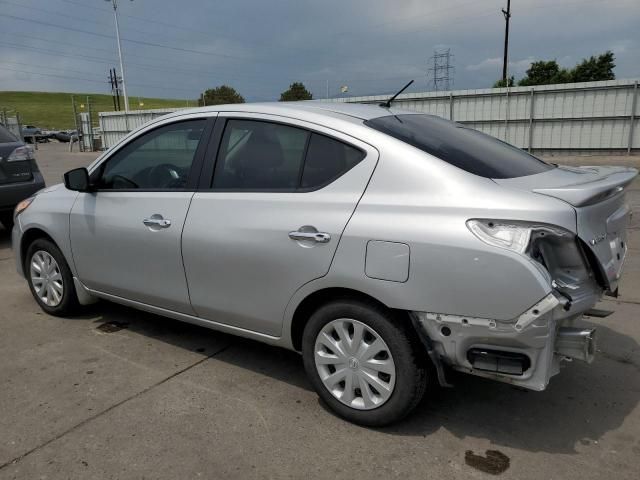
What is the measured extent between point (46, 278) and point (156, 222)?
63.6 inches

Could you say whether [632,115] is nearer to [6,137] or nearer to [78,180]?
[6,137]

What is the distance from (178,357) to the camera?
3734 millimetres

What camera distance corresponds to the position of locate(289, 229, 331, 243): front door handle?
2.72m

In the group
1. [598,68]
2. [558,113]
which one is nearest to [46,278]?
[558,113]

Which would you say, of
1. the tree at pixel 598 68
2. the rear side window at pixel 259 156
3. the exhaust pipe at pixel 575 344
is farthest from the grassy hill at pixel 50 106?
the exhaust pipe at pixel 575 344

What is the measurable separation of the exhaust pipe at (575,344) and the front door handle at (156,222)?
7.48ft

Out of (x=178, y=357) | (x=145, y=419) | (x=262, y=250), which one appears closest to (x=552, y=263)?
(x=262, y=250)

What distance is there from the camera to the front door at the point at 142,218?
343cm

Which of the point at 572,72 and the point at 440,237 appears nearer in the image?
the point at 440,237

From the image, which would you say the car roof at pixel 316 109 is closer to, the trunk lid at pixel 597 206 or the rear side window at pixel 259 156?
the rear side window at pixel 259 156

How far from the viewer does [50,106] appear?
9856cm

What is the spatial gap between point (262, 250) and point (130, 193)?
4.17ft

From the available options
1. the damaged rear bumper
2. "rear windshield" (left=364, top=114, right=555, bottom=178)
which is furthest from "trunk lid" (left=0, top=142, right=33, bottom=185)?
the damaged rear bumper

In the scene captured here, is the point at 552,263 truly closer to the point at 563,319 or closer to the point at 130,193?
the point at 563,319
